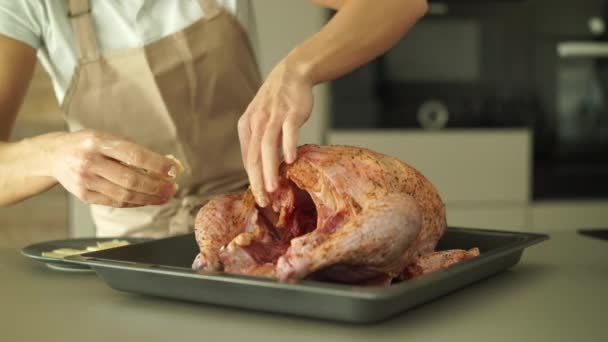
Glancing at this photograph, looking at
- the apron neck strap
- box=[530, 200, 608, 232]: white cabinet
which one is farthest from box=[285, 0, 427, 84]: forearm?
box=[530, 200, 608, 232]: white cabinet

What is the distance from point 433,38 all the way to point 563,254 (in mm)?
1697

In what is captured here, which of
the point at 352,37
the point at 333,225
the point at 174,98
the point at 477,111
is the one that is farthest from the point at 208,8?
the point at 477,111

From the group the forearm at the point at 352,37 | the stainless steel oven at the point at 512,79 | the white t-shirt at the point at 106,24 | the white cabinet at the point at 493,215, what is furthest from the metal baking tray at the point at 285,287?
the stainless steel oven at the point at 512,79

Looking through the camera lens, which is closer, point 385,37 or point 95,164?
point 95,164

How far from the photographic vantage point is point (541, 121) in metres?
2.76

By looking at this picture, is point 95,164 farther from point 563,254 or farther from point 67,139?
point 563,254

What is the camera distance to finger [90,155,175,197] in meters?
0.97

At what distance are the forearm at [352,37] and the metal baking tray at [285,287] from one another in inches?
12.3

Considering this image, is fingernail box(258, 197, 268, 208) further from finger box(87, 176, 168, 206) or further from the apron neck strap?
the apron neck strap

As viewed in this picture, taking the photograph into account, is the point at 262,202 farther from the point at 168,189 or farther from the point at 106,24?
the point at 106,24

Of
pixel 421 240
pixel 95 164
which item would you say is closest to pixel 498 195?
pixel 421 240

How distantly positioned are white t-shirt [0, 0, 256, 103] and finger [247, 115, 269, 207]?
62cm

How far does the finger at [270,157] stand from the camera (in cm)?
90

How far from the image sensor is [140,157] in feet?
3.03
